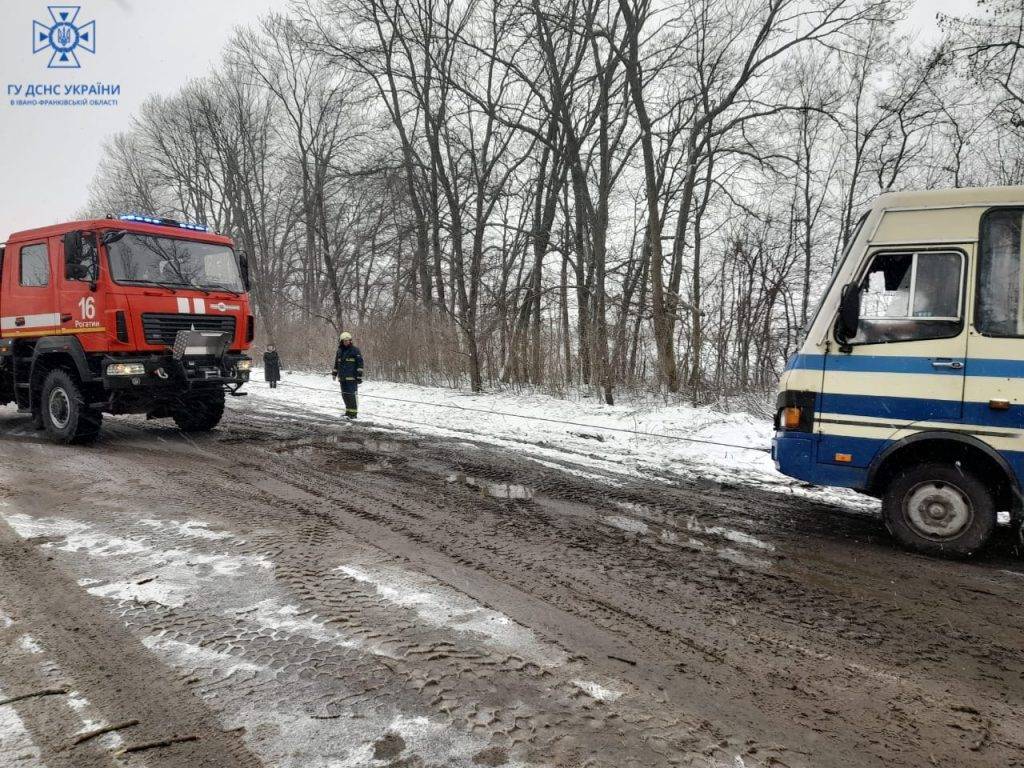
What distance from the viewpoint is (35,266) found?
8.45m

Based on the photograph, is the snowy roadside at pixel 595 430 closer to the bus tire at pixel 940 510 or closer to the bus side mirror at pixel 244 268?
the bus tire at pixel 940 510

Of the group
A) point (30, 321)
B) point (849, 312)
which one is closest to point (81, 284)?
point (30, 321)

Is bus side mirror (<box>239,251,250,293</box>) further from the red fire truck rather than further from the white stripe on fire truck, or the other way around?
the white stripe on fire truck

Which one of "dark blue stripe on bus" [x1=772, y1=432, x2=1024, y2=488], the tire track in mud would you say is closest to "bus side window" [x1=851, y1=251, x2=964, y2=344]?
"dark blue stripe on bus" [x1=772, y1=432, x2=1024, y2=488]

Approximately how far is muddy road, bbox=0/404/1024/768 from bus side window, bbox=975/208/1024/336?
5.92ft

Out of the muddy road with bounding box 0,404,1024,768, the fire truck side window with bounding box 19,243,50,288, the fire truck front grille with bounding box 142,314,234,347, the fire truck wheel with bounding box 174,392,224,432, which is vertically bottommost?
the muddy road with bounding box 0,404,1024,768

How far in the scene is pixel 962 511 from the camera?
4609mm

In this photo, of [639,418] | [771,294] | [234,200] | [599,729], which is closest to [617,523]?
[599,729]

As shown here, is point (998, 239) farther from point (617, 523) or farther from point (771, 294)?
point (771, 294)

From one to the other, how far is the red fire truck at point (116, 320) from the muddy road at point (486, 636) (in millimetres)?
2595

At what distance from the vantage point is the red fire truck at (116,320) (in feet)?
25.6

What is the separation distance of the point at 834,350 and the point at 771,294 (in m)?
7.05

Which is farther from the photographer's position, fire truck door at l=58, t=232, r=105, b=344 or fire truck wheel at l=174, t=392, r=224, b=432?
fire truck wheel at l=174, t=392, r=224, b=432

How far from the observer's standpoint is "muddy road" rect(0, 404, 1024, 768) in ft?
7.70
